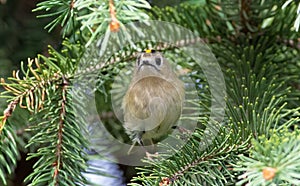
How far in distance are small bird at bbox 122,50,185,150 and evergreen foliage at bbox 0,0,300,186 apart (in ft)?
0.11

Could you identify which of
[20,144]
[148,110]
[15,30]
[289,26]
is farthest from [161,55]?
[15,30]

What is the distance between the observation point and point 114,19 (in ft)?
2.39

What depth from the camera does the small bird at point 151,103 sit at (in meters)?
1.21

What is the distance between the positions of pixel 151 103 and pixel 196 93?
14cm

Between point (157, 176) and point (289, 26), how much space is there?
580mm

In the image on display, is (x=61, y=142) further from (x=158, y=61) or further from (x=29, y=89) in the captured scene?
(x=158, y=61)

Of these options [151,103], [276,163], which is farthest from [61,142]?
[276,163]

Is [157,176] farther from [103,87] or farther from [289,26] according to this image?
[289,26]

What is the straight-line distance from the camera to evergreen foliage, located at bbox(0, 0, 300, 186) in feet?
2.51

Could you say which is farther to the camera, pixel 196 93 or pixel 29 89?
pixel 196 93

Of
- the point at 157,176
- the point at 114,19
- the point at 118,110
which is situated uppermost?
the point at 114,19

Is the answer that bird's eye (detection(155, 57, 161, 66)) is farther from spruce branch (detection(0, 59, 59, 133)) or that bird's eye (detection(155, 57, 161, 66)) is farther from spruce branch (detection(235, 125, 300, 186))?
spruce branch (detection(235, 125, 300, 186))

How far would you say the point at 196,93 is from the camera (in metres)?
1.17

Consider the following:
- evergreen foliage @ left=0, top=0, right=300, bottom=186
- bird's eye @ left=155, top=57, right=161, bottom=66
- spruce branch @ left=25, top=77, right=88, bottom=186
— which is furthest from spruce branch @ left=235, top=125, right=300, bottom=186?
bird's eye @ left=155, top=57, right=161, bottom=66
